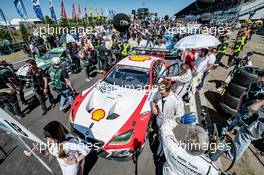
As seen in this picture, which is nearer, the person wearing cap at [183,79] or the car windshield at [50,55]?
the person wearing cap at [183,79]

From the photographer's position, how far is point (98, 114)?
3162mm

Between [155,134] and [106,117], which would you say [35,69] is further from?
[155,134]

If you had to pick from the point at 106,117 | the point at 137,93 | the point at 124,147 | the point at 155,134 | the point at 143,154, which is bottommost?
the point at 143,154

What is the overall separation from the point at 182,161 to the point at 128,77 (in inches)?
114

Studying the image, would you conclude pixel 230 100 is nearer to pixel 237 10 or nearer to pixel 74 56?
pixel 74 56

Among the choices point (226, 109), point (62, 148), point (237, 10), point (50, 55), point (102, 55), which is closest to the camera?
point (62, 148)

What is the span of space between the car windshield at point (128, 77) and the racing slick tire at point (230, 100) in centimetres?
235

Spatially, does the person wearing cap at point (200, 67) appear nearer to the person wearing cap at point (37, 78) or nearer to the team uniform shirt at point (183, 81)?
the team uniform shirt at point (183, 81)

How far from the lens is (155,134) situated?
3.58 m

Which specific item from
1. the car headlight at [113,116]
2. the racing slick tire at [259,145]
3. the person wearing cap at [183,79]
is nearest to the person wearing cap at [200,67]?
the person wearing cap at [183,79]

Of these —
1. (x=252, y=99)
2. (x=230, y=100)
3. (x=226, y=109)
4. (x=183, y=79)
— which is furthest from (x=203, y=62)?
(x=252, y=99)

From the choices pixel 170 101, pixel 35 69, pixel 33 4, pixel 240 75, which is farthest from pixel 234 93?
pixel 33 4

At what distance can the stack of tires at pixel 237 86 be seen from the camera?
372cm

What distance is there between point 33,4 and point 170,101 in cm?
1798
